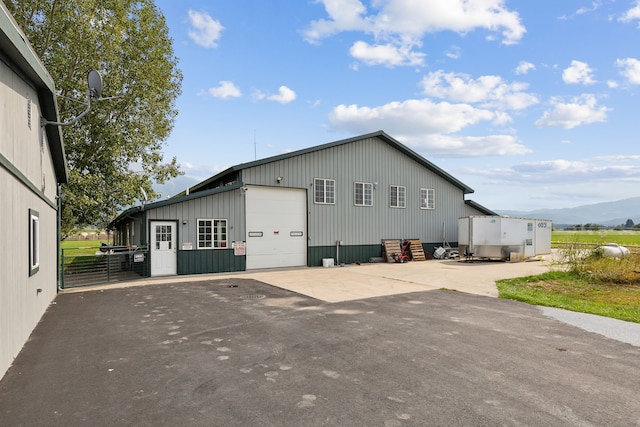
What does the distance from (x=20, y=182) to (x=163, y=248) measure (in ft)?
30.2

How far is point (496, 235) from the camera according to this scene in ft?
65.1

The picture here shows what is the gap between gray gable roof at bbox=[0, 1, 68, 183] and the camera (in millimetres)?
4574

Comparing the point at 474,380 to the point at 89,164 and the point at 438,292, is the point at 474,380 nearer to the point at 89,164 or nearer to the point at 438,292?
the point at 438,292

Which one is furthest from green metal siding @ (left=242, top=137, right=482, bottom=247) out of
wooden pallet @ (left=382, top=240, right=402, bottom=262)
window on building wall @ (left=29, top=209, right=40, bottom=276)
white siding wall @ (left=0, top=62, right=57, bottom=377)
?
white siding wall @ (left=0, top=62, right=57, bottom=377)

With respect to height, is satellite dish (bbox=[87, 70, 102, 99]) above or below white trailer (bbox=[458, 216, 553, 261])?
above

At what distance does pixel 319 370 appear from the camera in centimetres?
468

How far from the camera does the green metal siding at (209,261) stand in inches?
578

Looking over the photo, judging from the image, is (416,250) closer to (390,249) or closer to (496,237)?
(390,249)

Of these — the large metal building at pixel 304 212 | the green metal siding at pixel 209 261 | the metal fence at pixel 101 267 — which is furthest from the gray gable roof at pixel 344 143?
the metal fence at pixel 101 267

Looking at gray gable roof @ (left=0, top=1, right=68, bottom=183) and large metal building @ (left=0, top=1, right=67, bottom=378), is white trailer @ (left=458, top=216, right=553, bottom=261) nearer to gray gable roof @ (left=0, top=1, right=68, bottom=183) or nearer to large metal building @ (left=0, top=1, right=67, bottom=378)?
gray gable roof @ (left=0, top=1, right=68, bottom=183)

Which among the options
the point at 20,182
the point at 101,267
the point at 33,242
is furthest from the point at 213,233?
the point at 20,182

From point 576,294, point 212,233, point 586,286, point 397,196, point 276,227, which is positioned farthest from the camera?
point 397,196

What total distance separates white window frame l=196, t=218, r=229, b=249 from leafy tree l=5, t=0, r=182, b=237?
15.9ft

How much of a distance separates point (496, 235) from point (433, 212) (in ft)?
13.3
